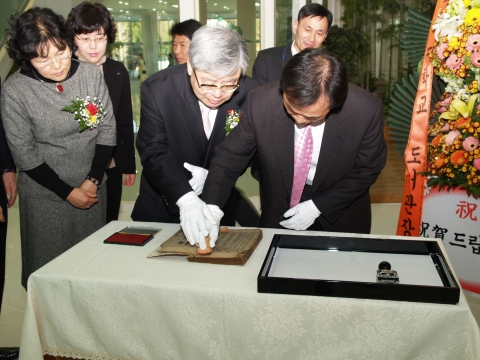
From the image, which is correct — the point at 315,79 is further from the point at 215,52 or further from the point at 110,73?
the point at 110,73

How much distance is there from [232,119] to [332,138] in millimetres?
390

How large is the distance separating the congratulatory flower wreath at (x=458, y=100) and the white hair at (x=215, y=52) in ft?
3.62

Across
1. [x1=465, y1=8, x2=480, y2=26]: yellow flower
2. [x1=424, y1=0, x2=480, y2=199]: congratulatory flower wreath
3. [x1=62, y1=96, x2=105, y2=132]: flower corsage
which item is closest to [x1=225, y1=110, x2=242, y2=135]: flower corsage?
[x1=62, y1=96, x2=105, y2=132]: flower corsage

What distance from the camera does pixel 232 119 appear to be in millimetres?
1944

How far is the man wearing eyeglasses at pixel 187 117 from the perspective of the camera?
66.2 inches

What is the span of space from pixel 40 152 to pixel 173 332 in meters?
1.02

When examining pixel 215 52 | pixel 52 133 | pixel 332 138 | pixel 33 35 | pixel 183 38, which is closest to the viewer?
pixel 215 52

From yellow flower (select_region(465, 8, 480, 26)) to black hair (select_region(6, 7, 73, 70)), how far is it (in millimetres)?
1671

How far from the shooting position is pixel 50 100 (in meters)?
1.98

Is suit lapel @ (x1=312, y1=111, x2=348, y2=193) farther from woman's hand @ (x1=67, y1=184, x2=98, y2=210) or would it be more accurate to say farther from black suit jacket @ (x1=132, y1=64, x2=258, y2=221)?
woman's hand @ (x1=67, y1=184, x2=98, y2=210)

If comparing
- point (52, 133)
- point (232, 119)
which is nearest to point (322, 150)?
point (232, 119)

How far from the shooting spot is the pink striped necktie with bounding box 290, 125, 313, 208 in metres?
1.82

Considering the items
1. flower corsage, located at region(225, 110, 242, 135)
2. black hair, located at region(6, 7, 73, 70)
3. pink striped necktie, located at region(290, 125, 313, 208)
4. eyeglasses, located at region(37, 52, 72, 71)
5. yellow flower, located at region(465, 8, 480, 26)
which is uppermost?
yellow flower, located at region(465, 8, 480, 26)

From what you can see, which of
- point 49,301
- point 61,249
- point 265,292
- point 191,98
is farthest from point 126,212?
point 265,292
